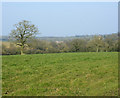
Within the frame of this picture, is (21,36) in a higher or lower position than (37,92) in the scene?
higher

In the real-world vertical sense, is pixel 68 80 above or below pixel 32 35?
below

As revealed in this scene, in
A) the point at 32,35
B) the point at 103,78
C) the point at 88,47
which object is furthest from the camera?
the point at 88,47

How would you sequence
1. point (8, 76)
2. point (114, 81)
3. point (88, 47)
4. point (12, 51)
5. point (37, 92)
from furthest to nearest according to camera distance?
point (88, 47) → point (12, 51) → point (8, 76) → point (114, 81) → point (37, 92)

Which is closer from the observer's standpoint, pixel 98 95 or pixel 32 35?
pixel 98 95

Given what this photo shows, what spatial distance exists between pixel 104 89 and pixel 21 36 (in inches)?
1245

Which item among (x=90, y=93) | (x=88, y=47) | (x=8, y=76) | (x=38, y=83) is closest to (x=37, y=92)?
(x=38, y=83)

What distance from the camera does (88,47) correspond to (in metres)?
62.7

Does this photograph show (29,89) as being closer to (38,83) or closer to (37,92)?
(37,92)

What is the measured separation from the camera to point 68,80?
968 centimetres

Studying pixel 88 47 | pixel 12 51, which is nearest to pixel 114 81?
pixel 12 51

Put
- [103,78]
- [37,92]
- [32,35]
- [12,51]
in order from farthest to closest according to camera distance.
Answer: [12,51] < [32,35] < [103,78] < [37,92]

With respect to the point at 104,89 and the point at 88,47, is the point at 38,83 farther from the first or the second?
the point at 88,47

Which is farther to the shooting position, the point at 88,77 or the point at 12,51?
the point at 12,51

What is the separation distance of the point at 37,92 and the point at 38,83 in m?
1.35
